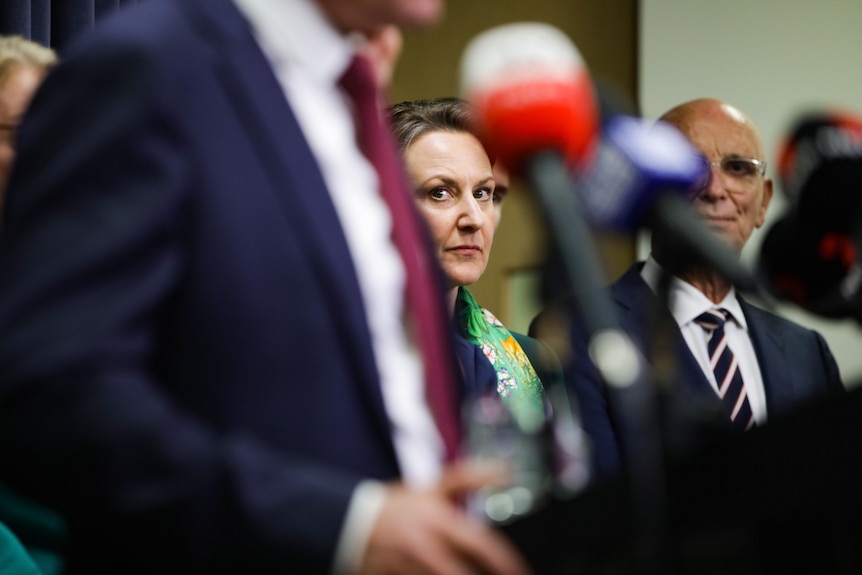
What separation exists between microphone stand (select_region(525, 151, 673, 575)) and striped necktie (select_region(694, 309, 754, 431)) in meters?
1.38

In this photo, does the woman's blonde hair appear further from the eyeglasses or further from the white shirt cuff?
the eyeglasses

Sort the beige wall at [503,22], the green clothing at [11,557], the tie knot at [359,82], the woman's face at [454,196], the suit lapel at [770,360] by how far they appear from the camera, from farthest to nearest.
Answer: the beige wall at [503,22] < the woman's face at [454,196] < the suit lapel at [770,360] < the green clothing at [11,557] < the tie knot at [359,82]

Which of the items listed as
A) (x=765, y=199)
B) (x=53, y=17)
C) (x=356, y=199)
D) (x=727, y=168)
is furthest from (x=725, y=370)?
(x=53, y=17)

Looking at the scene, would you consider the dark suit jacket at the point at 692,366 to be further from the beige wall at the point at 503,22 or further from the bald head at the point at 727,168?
the beige wall at the point at 503,22

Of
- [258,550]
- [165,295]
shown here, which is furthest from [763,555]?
[165,295]

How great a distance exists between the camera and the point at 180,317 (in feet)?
2.40

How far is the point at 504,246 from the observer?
361cm

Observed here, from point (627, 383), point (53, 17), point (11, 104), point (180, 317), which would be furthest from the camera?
point (53, 17)

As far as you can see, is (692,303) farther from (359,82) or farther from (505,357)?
(359,82)

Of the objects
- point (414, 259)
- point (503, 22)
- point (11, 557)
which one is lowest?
point (11, 557)

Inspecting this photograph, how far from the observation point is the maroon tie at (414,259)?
838 millimetres

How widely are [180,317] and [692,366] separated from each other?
1399mm

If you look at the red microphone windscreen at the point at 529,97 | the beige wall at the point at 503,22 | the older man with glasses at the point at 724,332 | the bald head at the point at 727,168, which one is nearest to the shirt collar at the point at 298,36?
the red microphone windscreen at the point at 529,97

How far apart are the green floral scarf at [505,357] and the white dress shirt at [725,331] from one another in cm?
27
